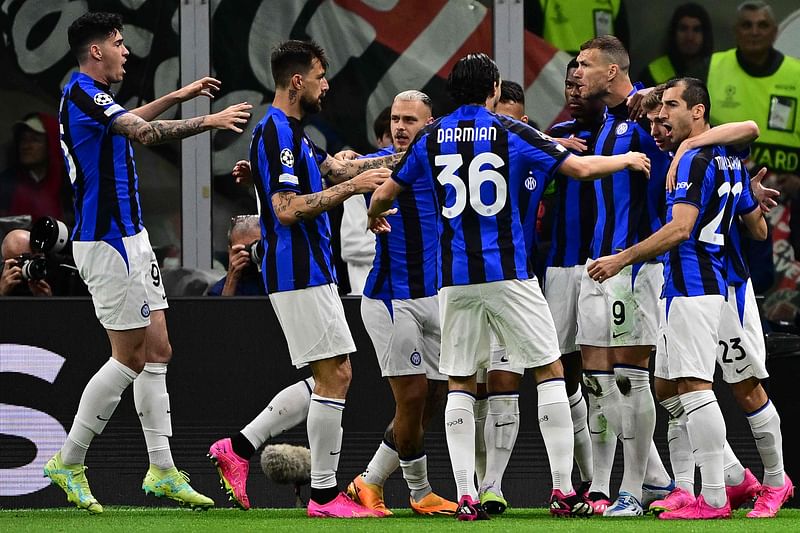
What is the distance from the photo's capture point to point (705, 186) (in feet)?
21.8

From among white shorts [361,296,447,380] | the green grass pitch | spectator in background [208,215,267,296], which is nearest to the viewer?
the green grass pitch

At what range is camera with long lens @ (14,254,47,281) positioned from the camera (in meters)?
8.52

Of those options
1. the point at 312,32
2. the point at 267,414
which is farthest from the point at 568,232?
the point at 312,32

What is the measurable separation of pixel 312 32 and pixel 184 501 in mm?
4284

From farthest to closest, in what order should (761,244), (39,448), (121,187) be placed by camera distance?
(761,244) < (39,448) < (121,187)

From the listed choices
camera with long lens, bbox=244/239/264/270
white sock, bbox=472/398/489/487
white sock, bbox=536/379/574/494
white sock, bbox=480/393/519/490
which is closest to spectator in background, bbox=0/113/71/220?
camera with long lens, bbox=244/239/264/270

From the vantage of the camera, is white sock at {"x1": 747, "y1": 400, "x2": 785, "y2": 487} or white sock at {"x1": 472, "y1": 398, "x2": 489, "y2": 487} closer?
white sock at {"x1": 747, "y1": 400, "x2": 785, "y2": 487}

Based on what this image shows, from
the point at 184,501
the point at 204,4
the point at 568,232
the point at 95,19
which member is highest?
the point at 204,4

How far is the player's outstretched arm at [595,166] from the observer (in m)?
6.50

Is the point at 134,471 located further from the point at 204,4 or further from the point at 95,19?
the point at 204,4

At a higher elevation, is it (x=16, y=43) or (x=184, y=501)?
(x=16, y=43)

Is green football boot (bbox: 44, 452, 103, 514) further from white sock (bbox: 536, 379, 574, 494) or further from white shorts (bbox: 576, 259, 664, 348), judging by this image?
white shorts (bbox: 576, 259, 664, 348)

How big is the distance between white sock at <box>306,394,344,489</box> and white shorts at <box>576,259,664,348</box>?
4.29ft

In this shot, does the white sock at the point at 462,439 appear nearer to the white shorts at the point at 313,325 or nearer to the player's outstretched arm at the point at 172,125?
the white shorts at the point at 313,325
